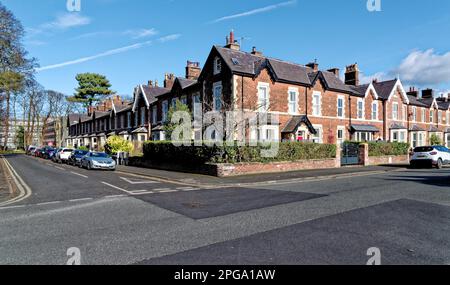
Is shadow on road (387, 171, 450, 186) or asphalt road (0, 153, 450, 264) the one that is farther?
shadow on road (387, 171, 450, 186)

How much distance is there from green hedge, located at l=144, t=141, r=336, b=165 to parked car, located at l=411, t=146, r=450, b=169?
6204 mm

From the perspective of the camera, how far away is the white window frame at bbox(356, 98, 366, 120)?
33.2 m

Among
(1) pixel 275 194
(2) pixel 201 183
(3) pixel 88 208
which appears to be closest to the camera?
(3) pixel 88 208

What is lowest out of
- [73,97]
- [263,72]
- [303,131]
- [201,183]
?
[201,183]

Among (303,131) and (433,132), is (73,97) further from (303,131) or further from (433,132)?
(433,132)

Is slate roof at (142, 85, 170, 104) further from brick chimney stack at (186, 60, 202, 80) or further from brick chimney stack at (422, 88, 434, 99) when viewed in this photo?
brick chimney stack at (422, 88, 434, 99)

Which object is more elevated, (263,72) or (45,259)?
(263,72)

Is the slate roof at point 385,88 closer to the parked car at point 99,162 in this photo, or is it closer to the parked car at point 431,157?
the parked car at point 431,157

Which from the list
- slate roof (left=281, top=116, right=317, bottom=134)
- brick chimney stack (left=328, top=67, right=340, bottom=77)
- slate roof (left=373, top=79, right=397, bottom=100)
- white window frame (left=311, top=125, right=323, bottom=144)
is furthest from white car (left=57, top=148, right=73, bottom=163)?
slate roof (left=373, top=79, right=397, bottom=100)

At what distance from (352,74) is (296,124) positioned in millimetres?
16074

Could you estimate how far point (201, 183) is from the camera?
14852mm

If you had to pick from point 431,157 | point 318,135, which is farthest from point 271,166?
point 431,157
